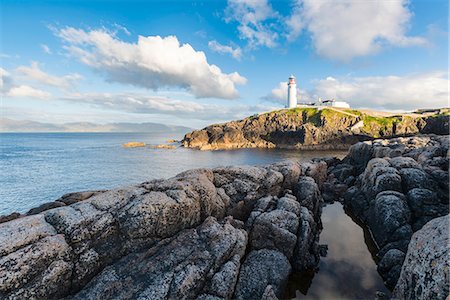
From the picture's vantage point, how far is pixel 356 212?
3081 centimetres

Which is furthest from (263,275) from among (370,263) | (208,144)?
(208,144)

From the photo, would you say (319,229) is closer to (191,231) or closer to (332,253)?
(332,253)

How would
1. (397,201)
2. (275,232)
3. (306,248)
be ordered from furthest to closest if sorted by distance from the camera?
1. (397,201)
2. (306,248)
3. (275,232)

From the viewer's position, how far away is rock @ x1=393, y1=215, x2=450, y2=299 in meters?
9.55

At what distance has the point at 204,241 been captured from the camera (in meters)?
16.4

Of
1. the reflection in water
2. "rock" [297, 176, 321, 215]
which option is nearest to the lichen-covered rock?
the reflection in water

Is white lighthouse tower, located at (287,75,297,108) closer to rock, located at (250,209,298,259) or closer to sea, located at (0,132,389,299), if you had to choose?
sea, located at (0,132,389,299)

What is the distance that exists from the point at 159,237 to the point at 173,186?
12.7 feet

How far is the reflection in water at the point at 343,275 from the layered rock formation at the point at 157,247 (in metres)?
1.39

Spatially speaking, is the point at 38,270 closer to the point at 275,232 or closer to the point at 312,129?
the point at 275,232

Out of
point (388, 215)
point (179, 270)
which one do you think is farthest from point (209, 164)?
point (179, 270)

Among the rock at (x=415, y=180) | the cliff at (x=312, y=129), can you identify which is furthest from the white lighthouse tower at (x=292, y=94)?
the rock at (x=415, y=180)

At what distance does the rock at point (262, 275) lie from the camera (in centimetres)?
1480

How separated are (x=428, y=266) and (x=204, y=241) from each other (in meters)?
11.8
